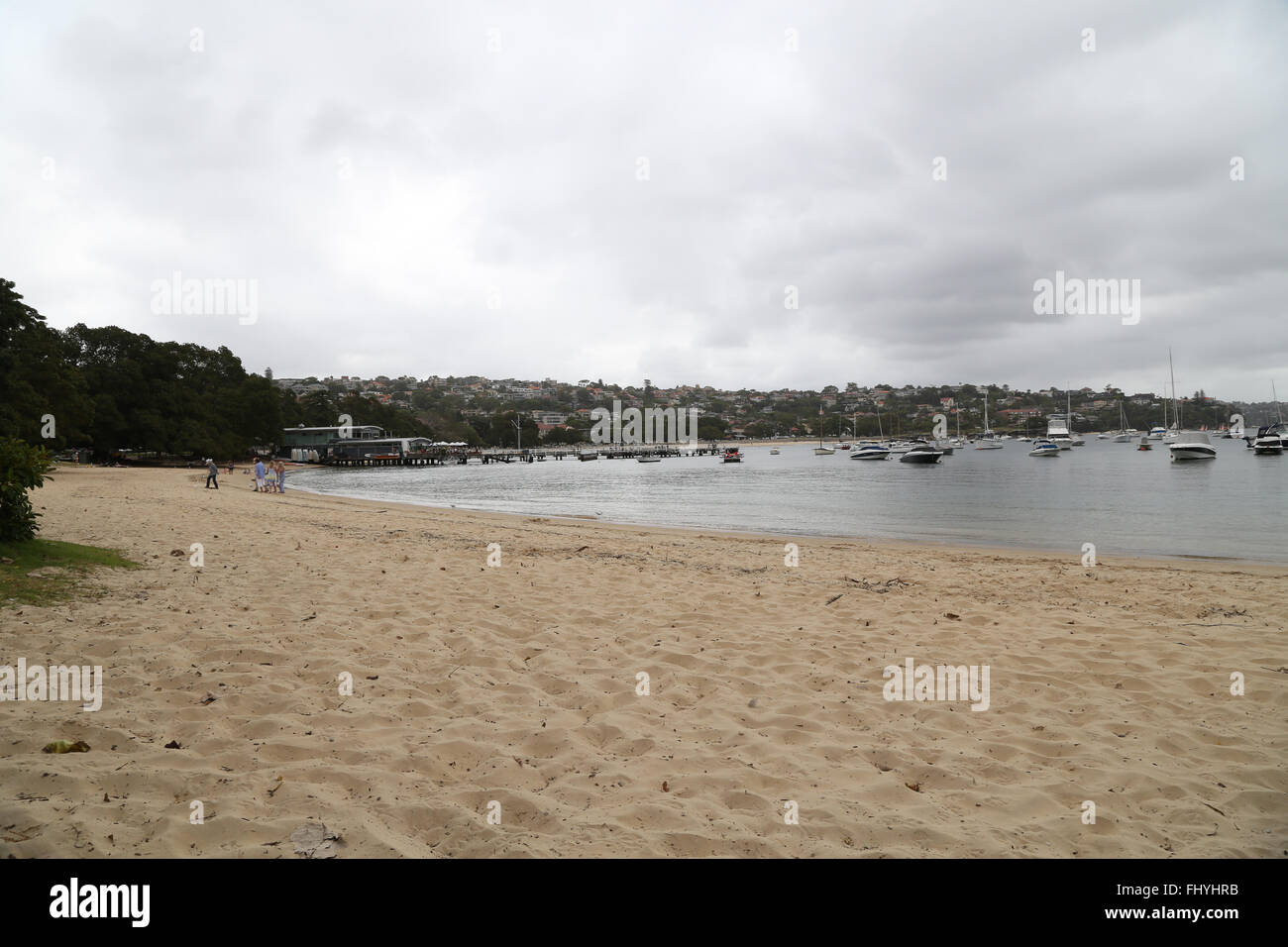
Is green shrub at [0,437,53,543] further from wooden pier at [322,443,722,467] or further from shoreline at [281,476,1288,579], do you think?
wooden pier at [322,443,722,467]

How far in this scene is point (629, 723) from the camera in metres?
4.78

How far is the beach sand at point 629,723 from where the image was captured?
330cm

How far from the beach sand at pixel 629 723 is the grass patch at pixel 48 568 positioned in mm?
322

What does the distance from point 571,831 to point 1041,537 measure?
22667mm

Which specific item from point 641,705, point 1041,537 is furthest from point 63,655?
point 1041,537

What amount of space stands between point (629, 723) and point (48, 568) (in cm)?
771

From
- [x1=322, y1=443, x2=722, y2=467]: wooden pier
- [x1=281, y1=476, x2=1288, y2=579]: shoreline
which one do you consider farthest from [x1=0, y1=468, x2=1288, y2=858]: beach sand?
[x1=322, y1=443, x2=722, y2=467]: wooden pier

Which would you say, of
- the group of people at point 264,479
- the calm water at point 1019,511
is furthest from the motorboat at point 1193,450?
the group of people at point 264,479

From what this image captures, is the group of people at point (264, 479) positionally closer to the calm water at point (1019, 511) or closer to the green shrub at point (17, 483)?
the calm water at point (1019, 511)

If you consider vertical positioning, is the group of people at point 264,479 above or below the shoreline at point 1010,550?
above

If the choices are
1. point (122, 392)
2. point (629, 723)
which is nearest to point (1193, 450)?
point (629, 723)

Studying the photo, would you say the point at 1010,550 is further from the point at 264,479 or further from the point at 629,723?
the point at 264,479
